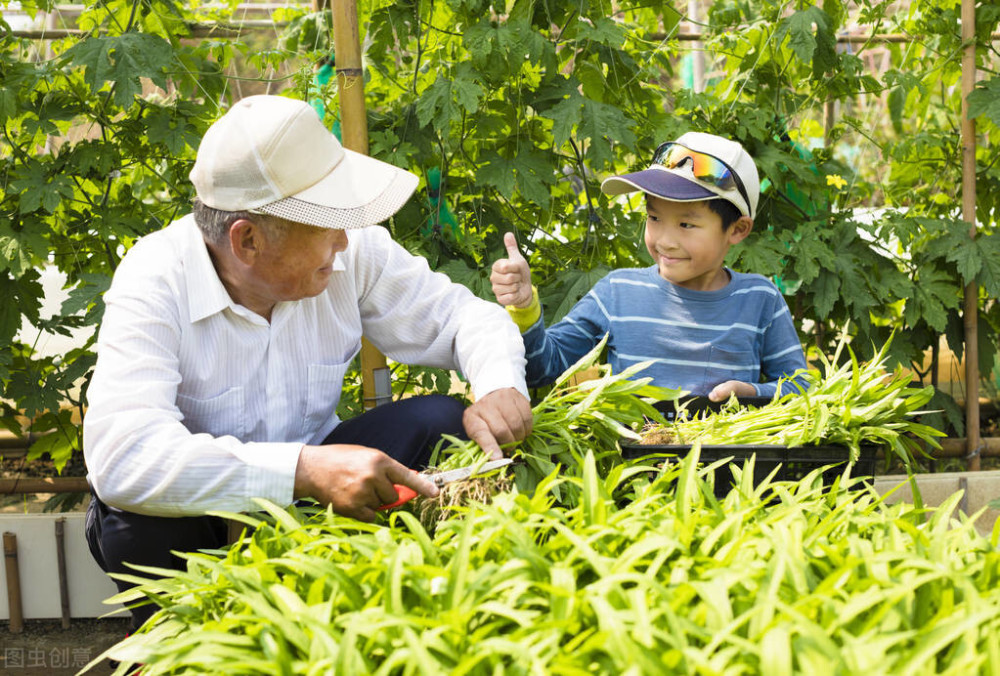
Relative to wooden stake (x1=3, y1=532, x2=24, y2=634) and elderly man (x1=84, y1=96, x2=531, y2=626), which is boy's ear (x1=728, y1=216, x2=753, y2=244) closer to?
elderly man (x1=84, y1=96, x2=531, y2=626)

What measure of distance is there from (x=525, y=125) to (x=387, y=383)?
117 centimetres

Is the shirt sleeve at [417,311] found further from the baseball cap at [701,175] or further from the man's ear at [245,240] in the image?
the baseball cap at [701,175]

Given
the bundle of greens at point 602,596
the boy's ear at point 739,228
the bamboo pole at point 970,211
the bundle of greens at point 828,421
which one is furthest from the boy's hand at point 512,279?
the bamboo pole at point 970,211

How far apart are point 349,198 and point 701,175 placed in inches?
40.9

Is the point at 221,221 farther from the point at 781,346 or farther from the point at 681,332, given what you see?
the point at 781,346

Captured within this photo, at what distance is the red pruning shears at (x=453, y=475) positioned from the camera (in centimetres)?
181

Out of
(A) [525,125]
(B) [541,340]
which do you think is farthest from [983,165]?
(B) [541,340]

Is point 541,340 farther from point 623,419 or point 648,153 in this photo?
point 648,153

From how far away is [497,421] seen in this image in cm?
199

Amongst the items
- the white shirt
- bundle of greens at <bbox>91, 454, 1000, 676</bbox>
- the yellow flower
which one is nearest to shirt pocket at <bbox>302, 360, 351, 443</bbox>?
the white shirt

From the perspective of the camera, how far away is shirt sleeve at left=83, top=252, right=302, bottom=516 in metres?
1.80

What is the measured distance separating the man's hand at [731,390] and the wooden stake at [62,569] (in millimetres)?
1963

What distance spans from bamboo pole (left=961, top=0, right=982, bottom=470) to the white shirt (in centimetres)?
212

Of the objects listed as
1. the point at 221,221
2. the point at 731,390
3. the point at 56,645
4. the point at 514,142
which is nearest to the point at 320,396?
the point at 221,221
